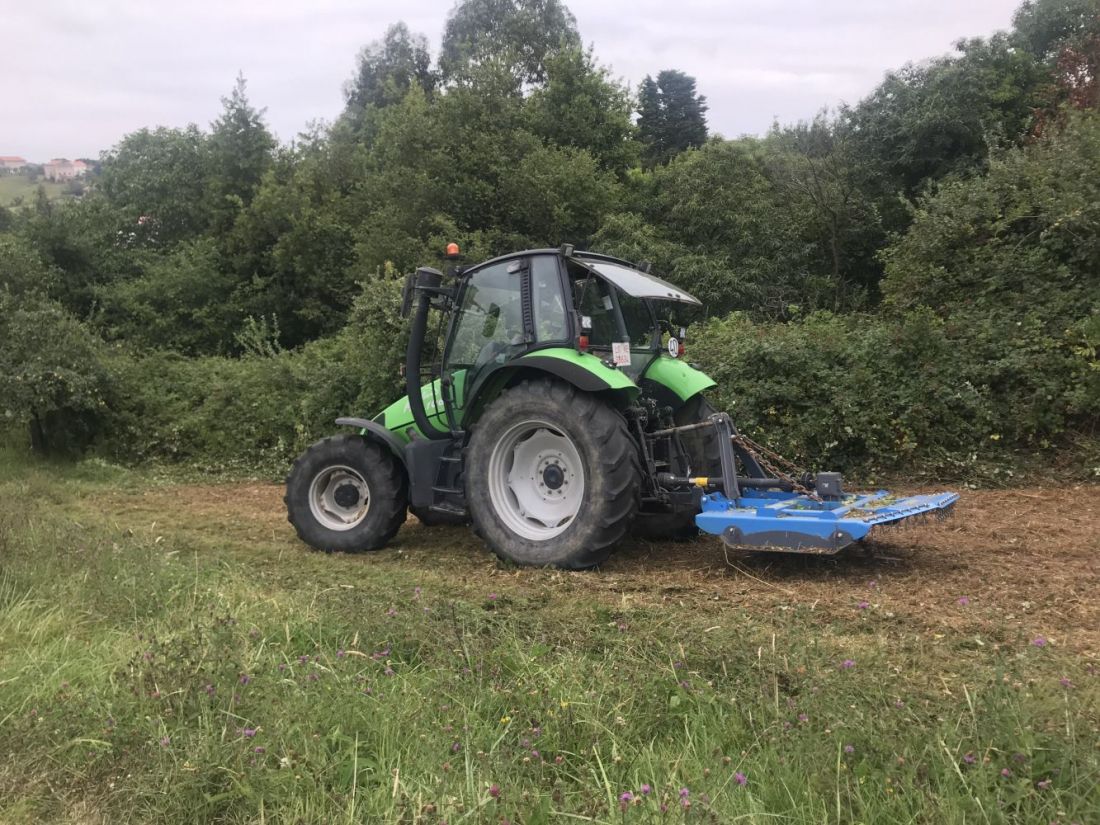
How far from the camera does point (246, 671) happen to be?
10.3 feet

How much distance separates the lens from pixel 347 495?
621cm

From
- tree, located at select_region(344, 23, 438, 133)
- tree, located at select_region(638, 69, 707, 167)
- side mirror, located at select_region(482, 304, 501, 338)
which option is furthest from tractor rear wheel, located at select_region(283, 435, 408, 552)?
tree, located at select_region(344, 23, 438, 133)

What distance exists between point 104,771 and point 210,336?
18.0m

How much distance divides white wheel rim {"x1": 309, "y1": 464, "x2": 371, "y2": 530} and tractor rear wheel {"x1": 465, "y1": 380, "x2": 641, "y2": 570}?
1.26 metres

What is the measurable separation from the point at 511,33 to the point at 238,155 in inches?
482

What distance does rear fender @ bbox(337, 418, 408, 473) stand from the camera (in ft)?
19.3

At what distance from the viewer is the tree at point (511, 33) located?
83.0 feet

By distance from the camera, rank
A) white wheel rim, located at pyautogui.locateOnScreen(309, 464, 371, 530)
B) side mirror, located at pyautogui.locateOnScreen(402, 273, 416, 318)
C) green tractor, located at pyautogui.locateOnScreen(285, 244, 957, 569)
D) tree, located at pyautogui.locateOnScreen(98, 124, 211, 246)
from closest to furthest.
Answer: green tractor, located at pyautogui.locateOnScreen(285, 244, 957, 569) < side mirror, located at pyautogui.locateOnScreen(402, 273, 416, 318) < white wheel rim, located at pyautogui.locateOnScreen(309, 464, 371, 530) < tree, located at pyautogui.locateOnScreen(98, 124, 211, 246)

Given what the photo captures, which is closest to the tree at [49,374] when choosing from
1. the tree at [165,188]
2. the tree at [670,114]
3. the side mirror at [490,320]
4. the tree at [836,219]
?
the side mirror at [490,320]

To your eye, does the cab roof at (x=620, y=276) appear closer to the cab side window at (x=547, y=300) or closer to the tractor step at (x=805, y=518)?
the cab side window at (x=547, y=300)

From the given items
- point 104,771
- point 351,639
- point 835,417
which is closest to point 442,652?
point 351,639

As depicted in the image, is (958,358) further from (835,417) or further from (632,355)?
(632,355)

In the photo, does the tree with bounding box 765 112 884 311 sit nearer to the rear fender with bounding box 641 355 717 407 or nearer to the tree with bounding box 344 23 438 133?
the rear fender with bounding box 641 355 717 407

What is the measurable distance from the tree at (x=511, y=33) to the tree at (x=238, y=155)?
18.1ft
